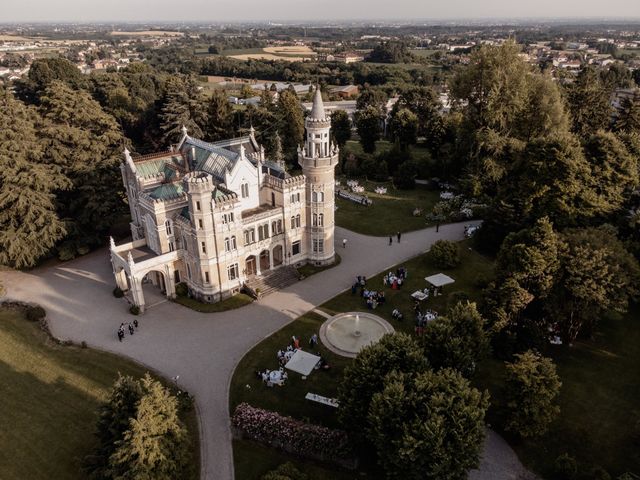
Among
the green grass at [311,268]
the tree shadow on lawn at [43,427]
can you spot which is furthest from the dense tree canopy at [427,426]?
the green grass at [311,268]

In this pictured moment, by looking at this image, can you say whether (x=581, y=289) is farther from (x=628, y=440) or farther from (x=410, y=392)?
(x=410, y=392)

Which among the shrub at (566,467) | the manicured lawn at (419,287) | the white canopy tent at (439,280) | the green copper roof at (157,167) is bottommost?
the manicured lawn at (419,287)

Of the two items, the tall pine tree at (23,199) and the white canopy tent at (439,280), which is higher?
A: the tall pine tree at (23,199)

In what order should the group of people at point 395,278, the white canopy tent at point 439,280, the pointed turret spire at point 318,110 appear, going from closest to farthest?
1. the pointed turret spire at point 318,110
2. the white canopy tent at point 439,280
3. the group of people at point 395,278

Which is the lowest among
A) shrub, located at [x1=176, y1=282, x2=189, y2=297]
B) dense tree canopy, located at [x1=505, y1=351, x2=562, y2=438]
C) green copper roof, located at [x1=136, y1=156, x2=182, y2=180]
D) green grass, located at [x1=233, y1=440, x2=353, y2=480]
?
green grass, located at [x1=233, y1=440, x2=353, y2=480]

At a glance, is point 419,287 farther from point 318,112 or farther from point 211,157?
point 211,157

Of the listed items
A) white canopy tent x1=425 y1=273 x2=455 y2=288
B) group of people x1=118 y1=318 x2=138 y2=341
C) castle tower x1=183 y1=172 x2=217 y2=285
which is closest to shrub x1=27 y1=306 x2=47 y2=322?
group of people x1=118 y1=318 x2=138 y2=341

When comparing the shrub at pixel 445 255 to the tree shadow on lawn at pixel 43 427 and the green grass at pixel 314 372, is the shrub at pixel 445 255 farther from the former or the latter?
the tree shadow on lawn at pixel 43 427

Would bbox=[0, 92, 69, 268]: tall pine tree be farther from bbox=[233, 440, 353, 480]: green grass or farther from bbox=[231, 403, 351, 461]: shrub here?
bbox=[233, 440, 353, 480]: green grass
